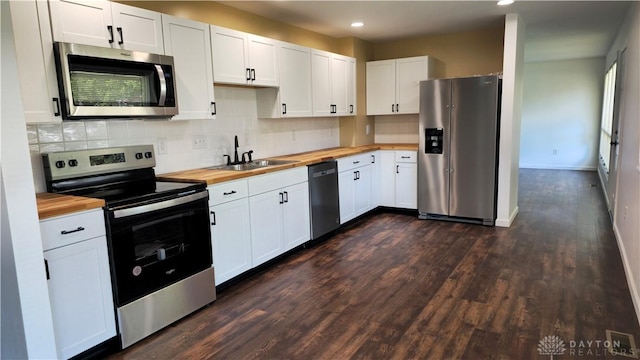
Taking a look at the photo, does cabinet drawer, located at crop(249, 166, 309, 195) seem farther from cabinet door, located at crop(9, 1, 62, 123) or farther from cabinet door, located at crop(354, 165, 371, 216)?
cabinet door, located at crop(9, 1, 62, 123)

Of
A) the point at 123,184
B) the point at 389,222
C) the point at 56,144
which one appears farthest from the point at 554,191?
the point at 56,144

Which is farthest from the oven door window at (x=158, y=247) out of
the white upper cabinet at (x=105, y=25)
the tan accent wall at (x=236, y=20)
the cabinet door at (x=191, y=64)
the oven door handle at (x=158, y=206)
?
the tan accent wall at (x=236, y=20)

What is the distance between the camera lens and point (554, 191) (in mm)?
6629

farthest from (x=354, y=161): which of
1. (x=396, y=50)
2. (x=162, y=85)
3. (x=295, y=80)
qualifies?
(x=162, y=85)

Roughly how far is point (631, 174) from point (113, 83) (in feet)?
12.9

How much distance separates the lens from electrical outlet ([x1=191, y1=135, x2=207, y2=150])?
3.49m

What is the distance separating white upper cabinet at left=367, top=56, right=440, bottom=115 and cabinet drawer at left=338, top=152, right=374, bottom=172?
0.83 metres

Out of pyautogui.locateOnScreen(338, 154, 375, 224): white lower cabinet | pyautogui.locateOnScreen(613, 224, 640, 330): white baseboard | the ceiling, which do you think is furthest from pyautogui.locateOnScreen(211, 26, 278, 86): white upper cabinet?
pyautogui.locateOnScreen(613, 224, 640, 330): white baseboard

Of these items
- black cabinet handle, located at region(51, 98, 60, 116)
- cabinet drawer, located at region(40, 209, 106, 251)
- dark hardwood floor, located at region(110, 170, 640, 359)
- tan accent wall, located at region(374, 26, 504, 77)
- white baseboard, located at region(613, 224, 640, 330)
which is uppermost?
tan accent wall, located at region(374, 26, 504, 77)

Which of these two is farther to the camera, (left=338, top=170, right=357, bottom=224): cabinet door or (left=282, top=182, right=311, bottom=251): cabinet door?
(left=338, top=170, right=357, bottom=224): cabinet door

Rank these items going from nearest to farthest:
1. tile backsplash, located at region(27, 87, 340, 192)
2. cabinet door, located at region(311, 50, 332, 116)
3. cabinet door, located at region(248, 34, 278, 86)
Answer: tile backsplash, located at region(27, 87, 340, 192) < cabinet door, located at region(248, 34, 278, 86) < cabinet door, located at region(311, 50, 332, 116)

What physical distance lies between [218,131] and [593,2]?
3.79m

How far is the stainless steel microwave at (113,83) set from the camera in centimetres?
230

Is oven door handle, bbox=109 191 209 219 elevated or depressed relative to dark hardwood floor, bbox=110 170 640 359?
elevated
